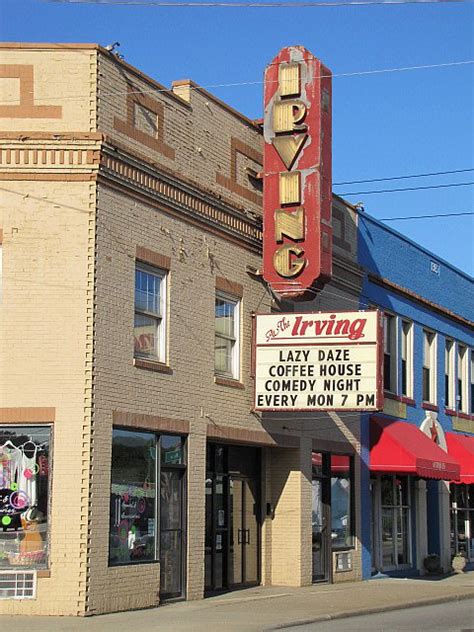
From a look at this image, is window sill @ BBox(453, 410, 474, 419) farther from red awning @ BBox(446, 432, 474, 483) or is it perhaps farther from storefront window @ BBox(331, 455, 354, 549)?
storefront window @ BBox(331, 455, 354, 549)

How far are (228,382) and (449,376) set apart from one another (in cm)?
1298

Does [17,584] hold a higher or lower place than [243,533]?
lower

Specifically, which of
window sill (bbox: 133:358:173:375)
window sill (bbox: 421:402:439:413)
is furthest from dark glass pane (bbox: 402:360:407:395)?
window sill (bbox: 133:358:173:375)

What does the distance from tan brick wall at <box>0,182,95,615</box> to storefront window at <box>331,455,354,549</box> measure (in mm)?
9493

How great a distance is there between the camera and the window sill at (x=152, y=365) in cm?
1801

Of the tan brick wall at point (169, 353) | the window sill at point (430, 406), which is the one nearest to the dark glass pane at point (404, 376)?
the window sill at point (430, 406)

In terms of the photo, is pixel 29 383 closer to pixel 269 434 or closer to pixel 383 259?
pixel 269 434

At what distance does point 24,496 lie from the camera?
16.6 meters

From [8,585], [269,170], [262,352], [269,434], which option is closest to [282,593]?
[269,434]

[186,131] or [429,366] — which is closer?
[186,131]

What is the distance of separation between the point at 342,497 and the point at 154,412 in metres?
8.25

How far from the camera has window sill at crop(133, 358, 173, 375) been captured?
59.1 ft

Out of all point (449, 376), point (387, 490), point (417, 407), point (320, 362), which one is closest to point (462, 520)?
point (449, 376)

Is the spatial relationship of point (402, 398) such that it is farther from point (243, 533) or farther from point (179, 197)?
point (179, 197)
